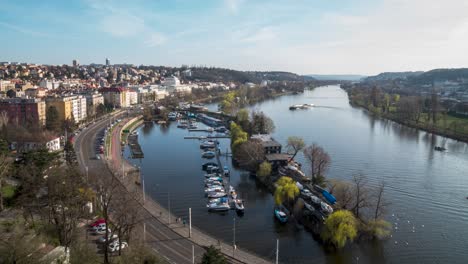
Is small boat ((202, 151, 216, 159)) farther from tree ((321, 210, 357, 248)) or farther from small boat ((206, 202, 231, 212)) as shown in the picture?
tree ((321, 210, 357, 248))

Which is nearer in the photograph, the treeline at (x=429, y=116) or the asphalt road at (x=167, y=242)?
the asphalt road at (x=167, y=242)

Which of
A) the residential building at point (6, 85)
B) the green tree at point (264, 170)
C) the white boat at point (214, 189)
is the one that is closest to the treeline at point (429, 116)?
the green tree at point (264, 170)

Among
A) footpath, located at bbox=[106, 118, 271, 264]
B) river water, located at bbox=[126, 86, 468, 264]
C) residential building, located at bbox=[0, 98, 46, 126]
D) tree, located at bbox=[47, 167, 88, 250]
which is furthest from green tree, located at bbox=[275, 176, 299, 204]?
residential building, located at bbox=[0, 98, 46, 126]

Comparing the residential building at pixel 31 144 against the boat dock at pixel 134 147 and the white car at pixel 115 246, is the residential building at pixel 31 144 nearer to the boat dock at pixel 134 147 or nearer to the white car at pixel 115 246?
the boat dock at pixel 134 147

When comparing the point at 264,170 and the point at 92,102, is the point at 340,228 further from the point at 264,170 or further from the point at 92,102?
the point at 92,102

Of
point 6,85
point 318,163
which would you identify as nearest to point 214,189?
point 318,163

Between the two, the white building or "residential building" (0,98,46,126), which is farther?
the white building
